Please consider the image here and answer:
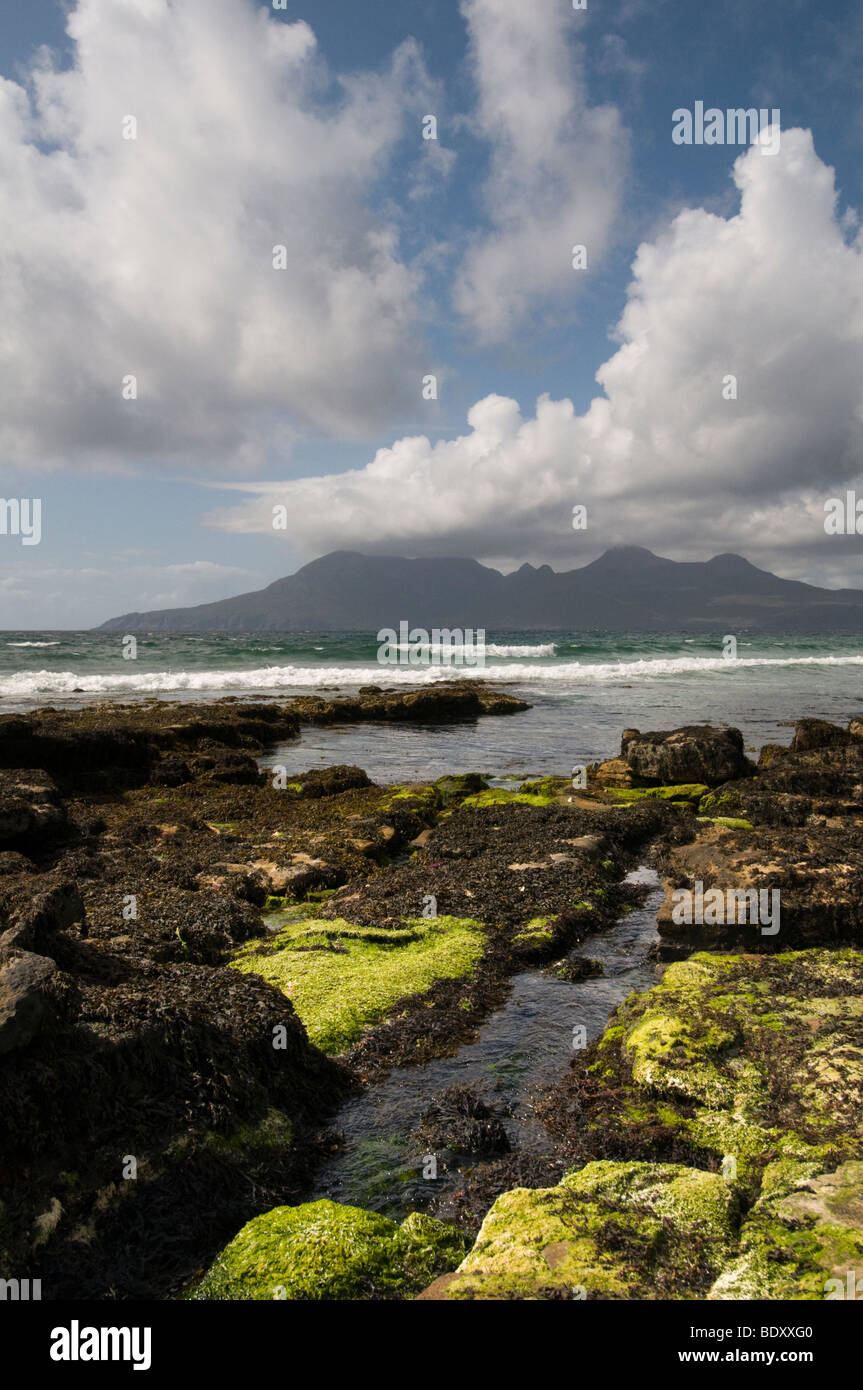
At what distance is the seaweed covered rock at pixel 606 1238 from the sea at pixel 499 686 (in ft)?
47.6

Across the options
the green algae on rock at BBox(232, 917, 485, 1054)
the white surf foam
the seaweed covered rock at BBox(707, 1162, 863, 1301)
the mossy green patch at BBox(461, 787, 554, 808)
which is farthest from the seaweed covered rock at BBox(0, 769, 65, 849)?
the white surf foam

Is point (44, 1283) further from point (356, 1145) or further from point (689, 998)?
point (689, 998)

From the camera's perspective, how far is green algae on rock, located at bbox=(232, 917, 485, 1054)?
23.0ft

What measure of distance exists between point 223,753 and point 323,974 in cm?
1344

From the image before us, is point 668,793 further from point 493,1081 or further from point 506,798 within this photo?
point 493,1081

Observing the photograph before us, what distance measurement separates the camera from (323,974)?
781 centimetres

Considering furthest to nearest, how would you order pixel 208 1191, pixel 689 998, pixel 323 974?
1. pixel 323 974
2. pixel 689 998
3. pixel 208 1191

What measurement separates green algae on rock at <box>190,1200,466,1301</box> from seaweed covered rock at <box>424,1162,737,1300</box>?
334 millimetres

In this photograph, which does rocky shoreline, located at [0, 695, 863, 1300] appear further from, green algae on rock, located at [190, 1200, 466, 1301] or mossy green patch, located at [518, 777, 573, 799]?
mossy green patch, located at [518, 777, 573, 799]

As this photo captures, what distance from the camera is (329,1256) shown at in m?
3.96

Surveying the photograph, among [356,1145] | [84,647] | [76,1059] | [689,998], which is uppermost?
[84,647]

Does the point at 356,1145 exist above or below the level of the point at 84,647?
below

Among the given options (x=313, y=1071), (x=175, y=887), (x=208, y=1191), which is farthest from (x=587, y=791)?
(x=208, y=1191)

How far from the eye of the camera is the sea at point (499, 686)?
23969mm
